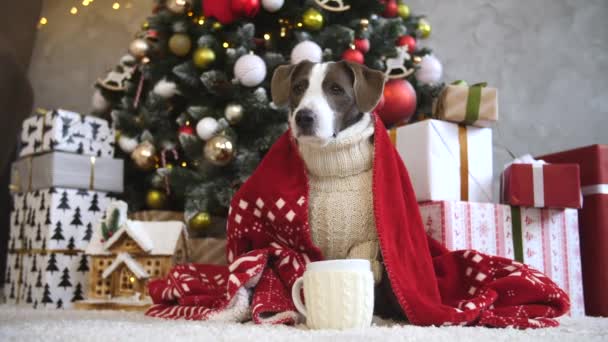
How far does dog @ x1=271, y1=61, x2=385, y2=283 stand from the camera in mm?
1433

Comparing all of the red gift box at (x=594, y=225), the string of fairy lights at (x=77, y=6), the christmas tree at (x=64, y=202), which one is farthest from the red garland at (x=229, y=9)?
the string of fairy lights at (x=77, y=6)

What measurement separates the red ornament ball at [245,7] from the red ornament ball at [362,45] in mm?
445

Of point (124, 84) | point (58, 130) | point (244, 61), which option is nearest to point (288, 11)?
point (244, 61)

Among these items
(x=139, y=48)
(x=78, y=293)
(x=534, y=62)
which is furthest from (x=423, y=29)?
(x=78, y=293)

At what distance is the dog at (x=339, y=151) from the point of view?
143 cm

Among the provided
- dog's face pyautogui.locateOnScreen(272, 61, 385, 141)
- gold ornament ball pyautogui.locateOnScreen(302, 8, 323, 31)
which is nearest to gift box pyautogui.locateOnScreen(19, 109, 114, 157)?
gold ornament ball pyautogui.locateOnScreen(302, 8, 323, 31)

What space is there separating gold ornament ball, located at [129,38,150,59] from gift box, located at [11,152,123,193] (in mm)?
549

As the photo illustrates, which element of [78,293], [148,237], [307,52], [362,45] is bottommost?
[78,293]

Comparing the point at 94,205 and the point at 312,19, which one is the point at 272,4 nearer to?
the point at 312,19

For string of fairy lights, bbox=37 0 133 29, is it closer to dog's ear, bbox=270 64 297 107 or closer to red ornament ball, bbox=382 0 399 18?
dog's ear, bbox=270 64 297 107

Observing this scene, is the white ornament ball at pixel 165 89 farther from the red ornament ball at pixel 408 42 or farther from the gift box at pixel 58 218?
the red ornament ball at pixel 408 42

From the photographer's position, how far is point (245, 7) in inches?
89.0

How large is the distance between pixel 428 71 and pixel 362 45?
0.39m

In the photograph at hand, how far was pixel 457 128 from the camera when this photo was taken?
186 centimetres
